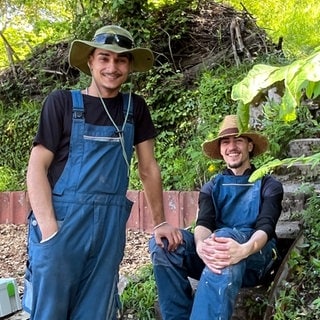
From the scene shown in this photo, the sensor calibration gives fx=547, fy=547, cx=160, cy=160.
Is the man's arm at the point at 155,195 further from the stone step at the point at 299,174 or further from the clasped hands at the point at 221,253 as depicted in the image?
the stone step at the point at 299,174

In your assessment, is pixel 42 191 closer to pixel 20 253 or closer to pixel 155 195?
pixel 155 195

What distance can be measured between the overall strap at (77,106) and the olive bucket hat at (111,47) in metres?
0.24

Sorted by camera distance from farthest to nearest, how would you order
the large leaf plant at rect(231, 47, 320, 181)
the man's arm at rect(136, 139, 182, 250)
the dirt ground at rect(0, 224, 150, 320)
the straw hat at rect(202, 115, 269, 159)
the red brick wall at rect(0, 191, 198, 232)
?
the red brick wall at rect(0, 191, 198, 232) → the dirt ground at rect(0, 224, 150, 320) → the straw hat at rect(202, 115, 269, 159) → the man's arm at rect(136, 139, 182, 250) → the large leaf plant at rect(231, 47, 320, 181)

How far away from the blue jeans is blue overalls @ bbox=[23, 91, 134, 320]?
38 centimetres

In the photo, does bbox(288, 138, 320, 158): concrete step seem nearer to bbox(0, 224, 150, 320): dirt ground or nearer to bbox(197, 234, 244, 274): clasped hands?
bbox(0, 224, 150, 320): dirt ground

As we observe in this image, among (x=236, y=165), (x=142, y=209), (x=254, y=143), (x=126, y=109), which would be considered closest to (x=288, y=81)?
(x=126, y=109)

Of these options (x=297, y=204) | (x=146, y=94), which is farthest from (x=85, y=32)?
(x=297, y=204)

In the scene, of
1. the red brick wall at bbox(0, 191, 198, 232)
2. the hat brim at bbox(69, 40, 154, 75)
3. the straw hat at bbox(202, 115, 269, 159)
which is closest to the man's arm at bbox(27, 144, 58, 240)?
the hat brim at bbox(69, 40, 154, 75)

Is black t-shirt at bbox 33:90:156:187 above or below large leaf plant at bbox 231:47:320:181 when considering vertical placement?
above

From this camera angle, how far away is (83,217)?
2.21m

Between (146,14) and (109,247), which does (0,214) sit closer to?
(146,14)

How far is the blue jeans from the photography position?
238 centimetres

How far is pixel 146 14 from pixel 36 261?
207 inches

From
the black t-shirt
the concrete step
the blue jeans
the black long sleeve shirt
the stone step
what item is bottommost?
the blue jeans
